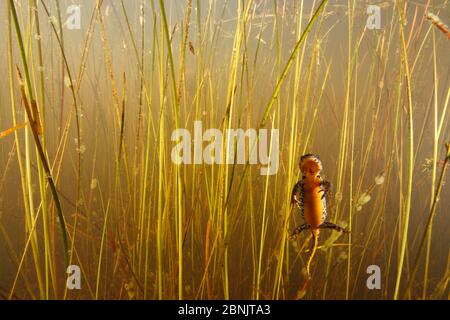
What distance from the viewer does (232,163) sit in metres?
0.77

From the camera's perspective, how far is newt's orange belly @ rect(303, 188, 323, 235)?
654mm

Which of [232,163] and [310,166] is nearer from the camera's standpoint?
[310,166]

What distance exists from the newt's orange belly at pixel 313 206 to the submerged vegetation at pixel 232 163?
0.16ft

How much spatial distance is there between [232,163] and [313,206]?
226 millimetres

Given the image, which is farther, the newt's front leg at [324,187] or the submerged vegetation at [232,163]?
the submerged vegetation at [232,163]

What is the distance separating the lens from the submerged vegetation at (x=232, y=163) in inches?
29.9

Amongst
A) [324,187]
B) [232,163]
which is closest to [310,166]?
[324,187]

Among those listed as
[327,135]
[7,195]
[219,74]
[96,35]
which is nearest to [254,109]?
[219,74]

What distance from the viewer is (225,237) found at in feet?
2.02

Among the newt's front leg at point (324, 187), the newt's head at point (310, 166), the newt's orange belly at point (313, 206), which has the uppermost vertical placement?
the newt's head at point (310, 166)

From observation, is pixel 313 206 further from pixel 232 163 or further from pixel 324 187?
pixel 232 163

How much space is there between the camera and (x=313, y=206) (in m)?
0.66
